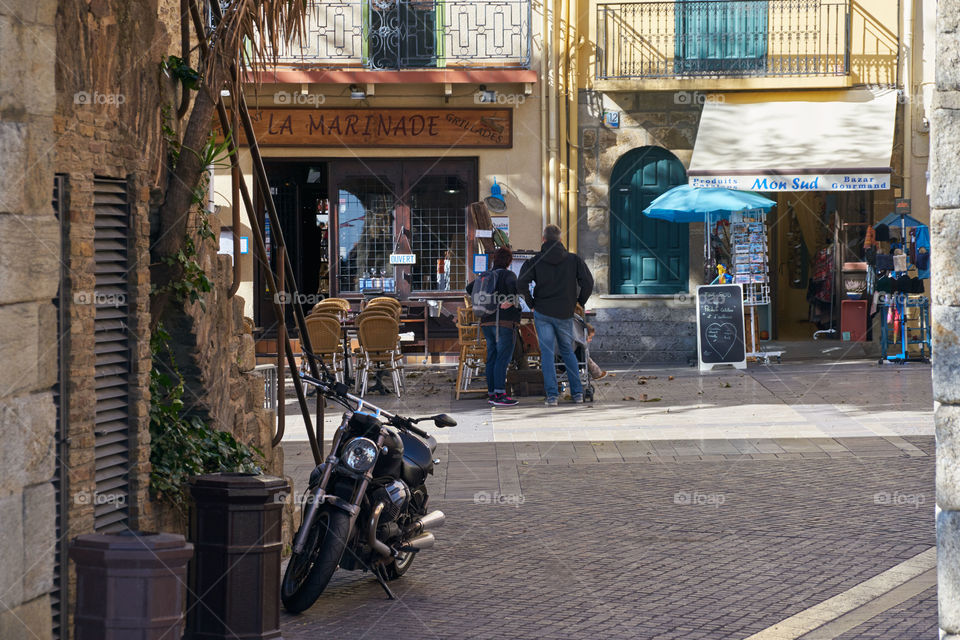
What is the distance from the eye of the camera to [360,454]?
652cm

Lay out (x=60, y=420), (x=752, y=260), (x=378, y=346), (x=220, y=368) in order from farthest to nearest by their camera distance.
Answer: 1. (x=752, y=260)
2. (x=378, y=346)
3. (x=220, y=368)
4. (x=60, y=420)

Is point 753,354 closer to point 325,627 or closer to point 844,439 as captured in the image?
point 844,439

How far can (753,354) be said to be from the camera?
18.2 meters

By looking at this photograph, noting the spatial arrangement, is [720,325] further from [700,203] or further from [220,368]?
[220,368]

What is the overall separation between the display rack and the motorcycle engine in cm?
1212

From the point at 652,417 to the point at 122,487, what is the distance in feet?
26.3

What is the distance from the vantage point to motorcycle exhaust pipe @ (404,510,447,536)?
7.02m

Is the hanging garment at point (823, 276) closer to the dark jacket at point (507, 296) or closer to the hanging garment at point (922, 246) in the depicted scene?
the hanging garment at point (922, 246)

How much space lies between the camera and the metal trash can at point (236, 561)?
5707mm

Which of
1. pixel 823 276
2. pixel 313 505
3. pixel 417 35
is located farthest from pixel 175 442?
pixel 823 276

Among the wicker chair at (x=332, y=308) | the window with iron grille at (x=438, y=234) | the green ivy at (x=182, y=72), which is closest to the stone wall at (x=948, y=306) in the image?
the green ivy at (x=182, y=72)

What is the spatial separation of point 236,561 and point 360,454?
1.03m

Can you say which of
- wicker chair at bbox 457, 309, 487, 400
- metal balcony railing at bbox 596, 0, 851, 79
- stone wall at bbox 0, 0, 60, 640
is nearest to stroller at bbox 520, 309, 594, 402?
wicker chair at bbox 457, 309, 487, 400

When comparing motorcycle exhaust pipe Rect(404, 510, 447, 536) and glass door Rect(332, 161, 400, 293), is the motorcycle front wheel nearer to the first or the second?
motorcycle exhaust pipe Rect(404, 510, 447, 536)
